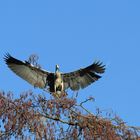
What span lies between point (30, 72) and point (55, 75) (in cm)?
77

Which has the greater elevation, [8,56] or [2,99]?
[8,56]

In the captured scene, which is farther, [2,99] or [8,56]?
[8,56]

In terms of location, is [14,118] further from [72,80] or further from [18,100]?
[72,80]

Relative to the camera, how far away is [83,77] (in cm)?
1767

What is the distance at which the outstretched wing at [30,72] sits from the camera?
1700cm

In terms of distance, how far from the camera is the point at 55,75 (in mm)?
17125

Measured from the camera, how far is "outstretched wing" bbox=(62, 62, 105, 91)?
56.6 ft

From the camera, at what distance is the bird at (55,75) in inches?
666

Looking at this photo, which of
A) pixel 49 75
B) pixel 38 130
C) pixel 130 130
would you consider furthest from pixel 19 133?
pixel 49 75

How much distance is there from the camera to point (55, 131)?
34.3 feet

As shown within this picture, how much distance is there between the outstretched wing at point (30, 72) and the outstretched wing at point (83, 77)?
461 mm

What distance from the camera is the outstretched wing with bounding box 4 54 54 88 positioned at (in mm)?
17000

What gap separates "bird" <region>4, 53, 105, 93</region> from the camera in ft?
55.5

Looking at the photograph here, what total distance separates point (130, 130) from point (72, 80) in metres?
6.54
